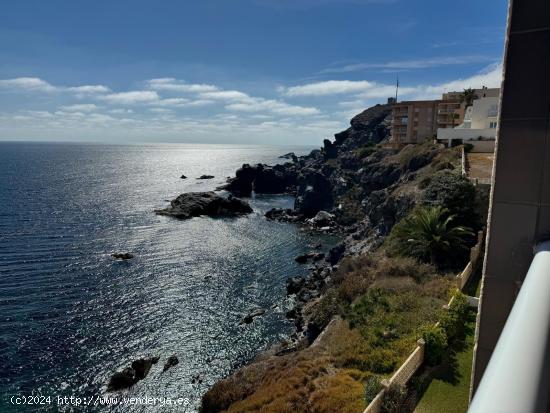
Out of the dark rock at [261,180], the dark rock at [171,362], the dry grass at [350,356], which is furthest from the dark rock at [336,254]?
the dark rock at [261,180]

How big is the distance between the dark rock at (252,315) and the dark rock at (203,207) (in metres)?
43.9

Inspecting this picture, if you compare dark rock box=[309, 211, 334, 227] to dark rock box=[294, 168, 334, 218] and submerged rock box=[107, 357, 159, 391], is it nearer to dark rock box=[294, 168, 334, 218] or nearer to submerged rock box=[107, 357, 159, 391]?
dark rock box=[294, 168, 334, 218]

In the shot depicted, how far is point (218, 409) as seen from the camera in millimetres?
21125

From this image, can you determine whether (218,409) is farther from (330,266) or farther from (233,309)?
(330,266)

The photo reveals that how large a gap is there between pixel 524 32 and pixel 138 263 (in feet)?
163

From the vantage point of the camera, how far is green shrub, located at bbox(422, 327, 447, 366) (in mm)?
16656

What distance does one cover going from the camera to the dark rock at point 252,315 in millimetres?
35406

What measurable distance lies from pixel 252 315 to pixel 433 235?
18.8 metres

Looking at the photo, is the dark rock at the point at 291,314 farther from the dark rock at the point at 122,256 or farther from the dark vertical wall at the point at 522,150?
the dark vertical wall at the point at 522,150

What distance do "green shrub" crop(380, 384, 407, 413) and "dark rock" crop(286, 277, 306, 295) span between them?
2864 cm

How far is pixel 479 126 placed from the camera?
60.9 metres

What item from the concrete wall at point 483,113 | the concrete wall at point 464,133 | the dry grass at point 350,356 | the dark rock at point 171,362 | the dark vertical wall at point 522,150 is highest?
the concrete wall at point 483,113

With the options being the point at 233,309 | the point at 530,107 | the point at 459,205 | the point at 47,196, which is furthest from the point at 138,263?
the point at 47,196

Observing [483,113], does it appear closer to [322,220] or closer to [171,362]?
[322,220]
